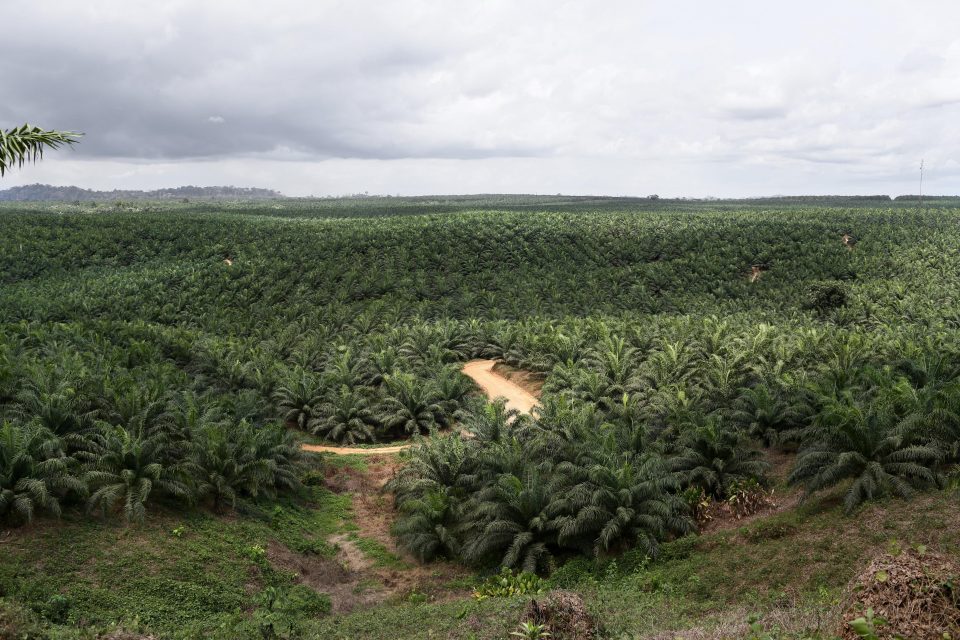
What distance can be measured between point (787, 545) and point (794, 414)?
767 centimetres

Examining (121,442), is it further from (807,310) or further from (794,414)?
(807,310)

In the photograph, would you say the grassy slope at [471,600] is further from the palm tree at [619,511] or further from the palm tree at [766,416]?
the palm tree at [766,416]

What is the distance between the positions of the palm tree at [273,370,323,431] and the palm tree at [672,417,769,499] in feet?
60.9

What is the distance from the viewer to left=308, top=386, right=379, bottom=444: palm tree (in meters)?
30.7

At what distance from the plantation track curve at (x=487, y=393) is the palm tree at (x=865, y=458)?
40.3ft

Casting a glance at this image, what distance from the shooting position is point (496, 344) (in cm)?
4094

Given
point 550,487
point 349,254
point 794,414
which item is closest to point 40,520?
point 550,487

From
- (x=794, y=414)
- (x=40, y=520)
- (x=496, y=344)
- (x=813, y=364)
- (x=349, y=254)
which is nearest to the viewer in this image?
(x=40, y=520)

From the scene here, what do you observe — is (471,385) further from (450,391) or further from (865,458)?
(865,458)

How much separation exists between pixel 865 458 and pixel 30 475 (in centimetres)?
2156

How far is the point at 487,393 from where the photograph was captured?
34562 mm

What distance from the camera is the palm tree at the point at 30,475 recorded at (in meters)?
16.3

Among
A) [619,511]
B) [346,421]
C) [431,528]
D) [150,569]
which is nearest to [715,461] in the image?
[619,511]

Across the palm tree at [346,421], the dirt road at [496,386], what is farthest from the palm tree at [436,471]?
the dirt road at [496,386]
